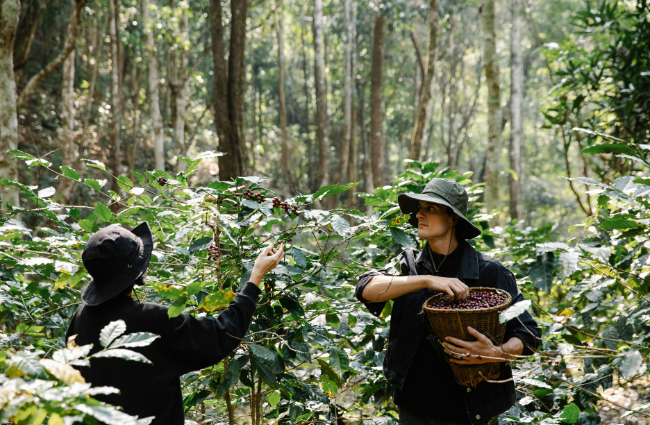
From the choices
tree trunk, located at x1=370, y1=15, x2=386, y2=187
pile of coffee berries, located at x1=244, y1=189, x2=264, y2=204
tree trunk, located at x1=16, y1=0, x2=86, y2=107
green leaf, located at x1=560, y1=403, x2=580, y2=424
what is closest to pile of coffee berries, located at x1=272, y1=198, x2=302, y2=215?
pile of coffee berries, located at x1=244, y1=189, x2=264, y2=204

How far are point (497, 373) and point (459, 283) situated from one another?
42 cm

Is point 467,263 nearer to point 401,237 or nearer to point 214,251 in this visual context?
point 401,237

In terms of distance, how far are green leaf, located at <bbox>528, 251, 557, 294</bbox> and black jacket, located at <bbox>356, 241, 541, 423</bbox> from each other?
4.0 inches

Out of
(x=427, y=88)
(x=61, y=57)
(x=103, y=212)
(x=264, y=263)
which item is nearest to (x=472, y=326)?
(x=264, y=263)

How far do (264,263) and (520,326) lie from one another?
1.19 metres

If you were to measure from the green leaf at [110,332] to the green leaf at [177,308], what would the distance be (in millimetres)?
475

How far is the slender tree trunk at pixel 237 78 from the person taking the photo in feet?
19.1

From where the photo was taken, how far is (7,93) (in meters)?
4.56

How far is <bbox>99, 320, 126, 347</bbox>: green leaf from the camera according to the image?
1.34 metres

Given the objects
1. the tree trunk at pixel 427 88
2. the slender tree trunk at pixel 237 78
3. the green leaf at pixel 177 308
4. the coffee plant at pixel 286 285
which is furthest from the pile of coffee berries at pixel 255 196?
the tree trunk at pixel 427 88

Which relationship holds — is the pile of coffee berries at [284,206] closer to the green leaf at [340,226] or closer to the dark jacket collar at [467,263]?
the green leaf at [340,226]

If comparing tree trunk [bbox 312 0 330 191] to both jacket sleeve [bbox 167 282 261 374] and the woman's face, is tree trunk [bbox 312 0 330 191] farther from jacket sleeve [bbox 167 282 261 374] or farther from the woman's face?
jacket sleeve [bbox 167 282 261 374]

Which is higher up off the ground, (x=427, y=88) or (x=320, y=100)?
(x=320, y=100)

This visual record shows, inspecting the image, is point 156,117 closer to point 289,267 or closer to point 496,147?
point 496,147
